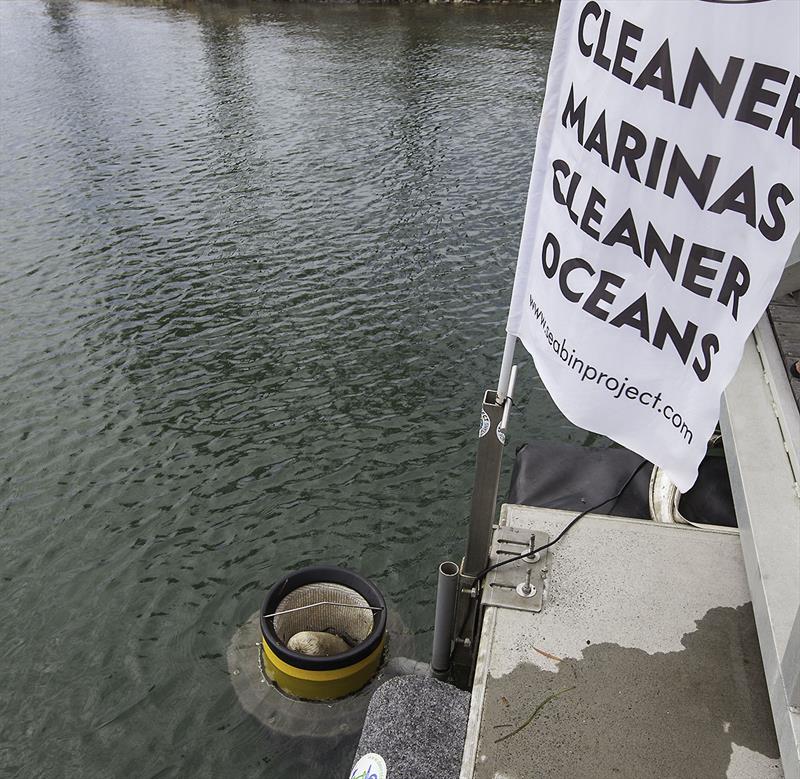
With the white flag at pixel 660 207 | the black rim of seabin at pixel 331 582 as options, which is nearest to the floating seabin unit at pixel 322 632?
the black rim of seabin at pixel 331 582

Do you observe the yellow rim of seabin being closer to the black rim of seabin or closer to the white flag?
the black rim of seabin

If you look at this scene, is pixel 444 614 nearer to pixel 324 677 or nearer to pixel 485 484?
pixel 485 484

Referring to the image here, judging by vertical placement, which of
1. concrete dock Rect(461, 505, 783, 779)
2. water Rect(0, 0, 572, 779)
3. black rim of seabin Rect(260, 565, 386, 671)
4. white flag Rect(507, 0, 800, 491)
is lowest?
water Rect(0, 0, 572, 779)

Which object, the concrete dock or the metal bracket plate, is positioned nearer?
the concrete dock

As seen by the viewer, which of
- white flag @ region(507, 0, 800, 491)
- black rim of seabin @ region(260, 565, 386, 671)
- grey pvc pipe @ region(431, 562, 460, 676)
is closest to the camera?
white flag @ region(507, 0, 800, 491)

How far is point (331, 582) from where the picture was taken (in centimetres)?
812

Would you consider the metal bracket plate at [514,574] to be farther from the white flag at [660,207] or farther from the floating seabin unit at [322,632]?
the white flag at [660,207]

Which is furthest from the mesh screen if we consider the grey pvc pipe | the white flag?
the white flag

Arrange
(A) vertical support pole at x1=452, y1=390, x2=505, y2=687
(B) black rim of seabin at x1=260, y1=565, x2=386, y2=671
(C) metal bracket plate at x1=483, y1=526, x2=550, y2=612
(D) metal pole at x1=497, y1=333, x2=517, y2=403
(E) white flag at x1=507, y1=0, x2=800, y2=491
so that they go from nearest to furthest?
(E) white flag at x1=507, y1=0, x2=800, y2=491
(D) metal pole at x1=497, y1=333, x2=517, y2=403
(A) vertical support pole at x1=452, y1=390, x2=505, y2=687
(C) metal bracket plate at x1=483, y1=526, x2=550, y2=612
(B) black rim of seabin at x1=260, y1=565, x2=386, y2=671

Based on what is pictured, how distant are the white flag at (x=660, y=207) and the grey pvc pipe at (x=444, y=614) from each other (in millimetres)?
1992

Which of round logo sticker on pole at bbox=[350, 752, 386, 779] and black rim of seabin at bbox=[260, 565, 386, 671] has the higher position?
round logo sticker on pole at bbox=[350, 752, 386, 779]

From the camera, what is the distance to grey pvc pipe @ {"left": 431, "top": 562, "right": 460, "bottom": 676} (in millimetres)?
6438

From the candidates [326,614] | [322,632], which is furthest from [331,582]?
[322,632]

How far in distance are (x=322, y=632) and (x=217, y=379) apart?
665 centimetres
